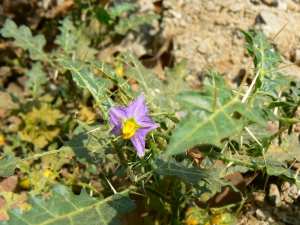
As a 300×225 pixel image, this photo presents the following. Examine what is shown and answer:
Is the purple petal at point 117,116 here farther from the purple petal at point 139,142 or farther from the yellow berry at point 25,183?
the yellow berry at point 25,183

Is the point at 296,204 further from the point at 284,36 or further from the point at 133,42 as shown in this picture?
the point at 133,42

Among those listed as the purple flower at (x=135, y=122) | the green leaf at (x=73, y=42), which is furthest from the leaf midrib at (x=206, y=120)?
the green leaf at (x=73, y=42)

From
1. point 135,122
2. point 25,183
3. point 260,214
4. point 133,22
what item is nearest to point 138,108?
point 135,122

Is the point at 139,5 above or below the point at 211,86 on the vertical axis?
below

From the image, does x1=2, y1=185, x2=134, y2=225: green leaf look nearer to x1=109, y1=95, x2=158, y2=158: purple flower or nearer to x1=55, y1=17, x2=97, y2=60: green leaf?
x1=109, y1=95, x2=158, y2=158: purple flower

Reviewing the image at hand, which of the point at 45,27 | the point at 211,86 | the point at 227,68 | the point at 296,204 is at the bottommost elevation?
the point at 296,204

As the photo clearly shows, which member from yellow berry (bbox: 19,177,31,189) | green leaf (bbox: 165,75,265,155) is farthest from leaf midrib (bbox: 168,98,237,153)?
yellow berry (bbox: 19,177,31,189)

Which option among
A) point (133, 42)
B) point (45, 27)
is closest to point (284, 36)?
point (133, 42)

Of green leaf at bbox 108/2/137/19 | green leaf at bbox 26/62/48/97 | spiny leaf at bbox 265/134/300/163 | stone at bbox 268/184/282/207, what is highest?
green leaf at bbox 108/2/137/19
